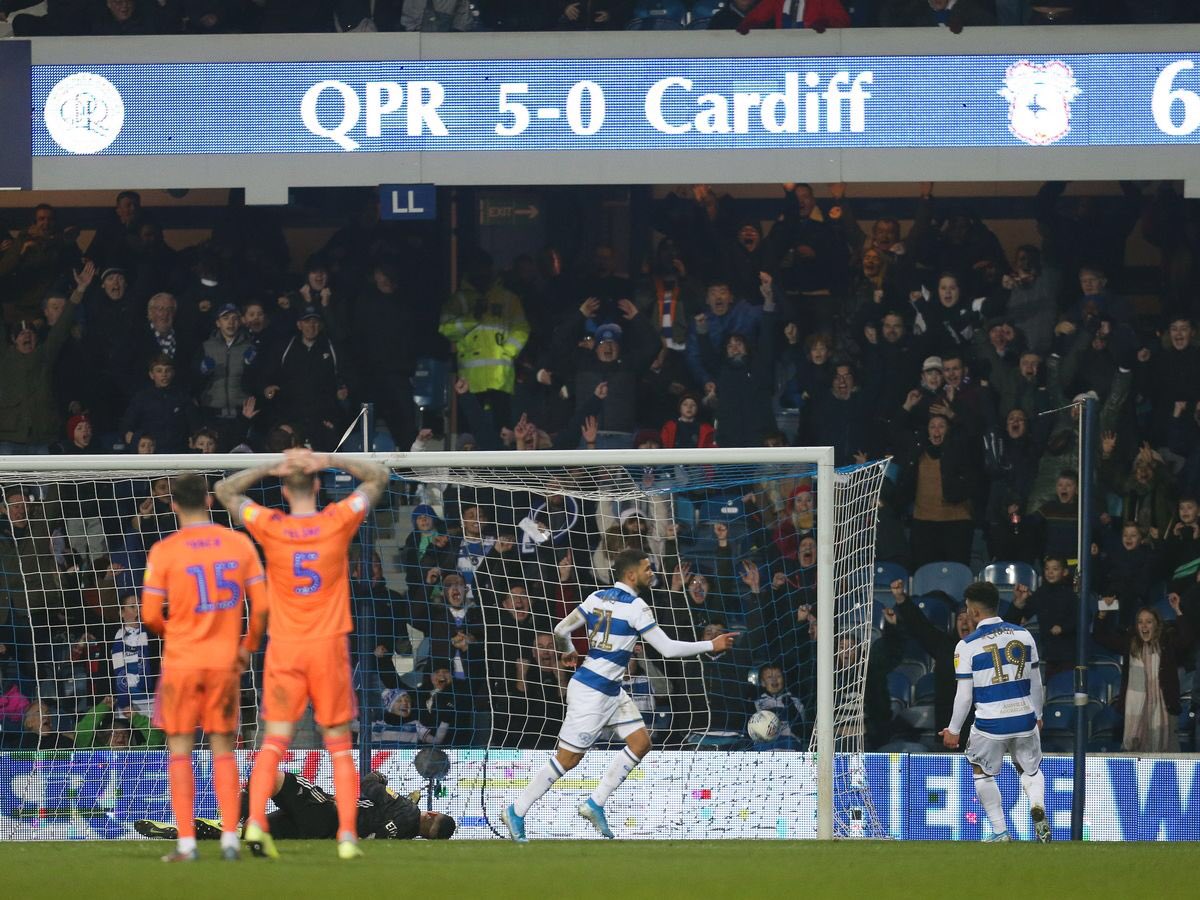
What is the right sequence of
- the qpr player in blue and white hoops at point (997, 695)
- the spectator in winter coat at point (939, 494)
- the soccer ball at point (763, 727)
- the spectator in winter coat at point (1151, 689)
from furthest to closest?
the spectator in winter coat at point (939, 494) → the spectator in winter coat at point (1151, 689) → the soccer ball at point (763, 727) → the qpr player in blue and white hoops at point (997, 695)

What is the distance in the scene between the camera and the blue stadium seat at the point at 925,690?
40.0 ft

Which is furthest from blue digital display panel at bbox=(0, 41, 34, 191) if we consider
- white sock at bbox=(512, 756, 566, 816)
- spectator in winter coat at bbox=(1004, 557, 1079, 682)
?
spectator in winter coat at bbox=(1004, 557, 1079, 682)

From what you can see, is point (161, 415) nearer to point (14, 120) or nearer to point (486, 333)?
point (14, 120)

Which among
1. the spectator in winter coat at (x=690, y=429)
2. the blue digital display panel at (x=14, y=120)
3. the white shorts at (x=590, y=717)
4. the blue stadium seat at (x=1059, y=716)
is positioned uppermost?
the blue digital display panel at (x=14, y=120)

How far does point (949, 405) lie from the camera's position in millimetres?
12812

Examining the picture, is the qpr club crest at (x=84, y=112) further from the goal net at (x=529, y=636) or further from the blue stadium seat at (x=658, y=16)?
the blue stadium seat at (x=658, y=16)

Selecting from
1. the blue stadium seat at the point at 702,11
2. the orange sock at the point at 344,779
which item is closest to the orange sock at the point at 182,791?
the orange sock at the point at 344,779

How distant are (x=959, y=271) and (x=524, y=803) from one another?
5947 millimetres

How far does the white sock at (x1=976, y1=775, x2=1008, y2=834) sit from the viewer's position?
10.2 m

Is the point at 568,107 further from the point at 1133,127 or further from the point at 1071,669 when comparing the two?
the point at 1071,669

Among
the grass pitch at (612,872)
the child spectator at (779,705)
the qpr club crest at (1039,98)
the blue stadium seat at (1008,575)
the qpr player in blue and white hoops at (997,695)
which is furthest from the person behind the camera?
the blue stadium seat at (1008,575)

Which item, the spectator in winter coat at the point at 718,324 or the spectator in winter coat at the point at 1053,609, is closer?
the spectator in winter coat at the point at 1053,609

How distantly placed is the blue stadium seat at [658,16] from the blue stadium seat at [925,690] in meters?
4.88

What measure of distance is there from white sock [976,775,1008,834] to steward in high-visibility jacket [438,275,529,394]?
484 centimetres
